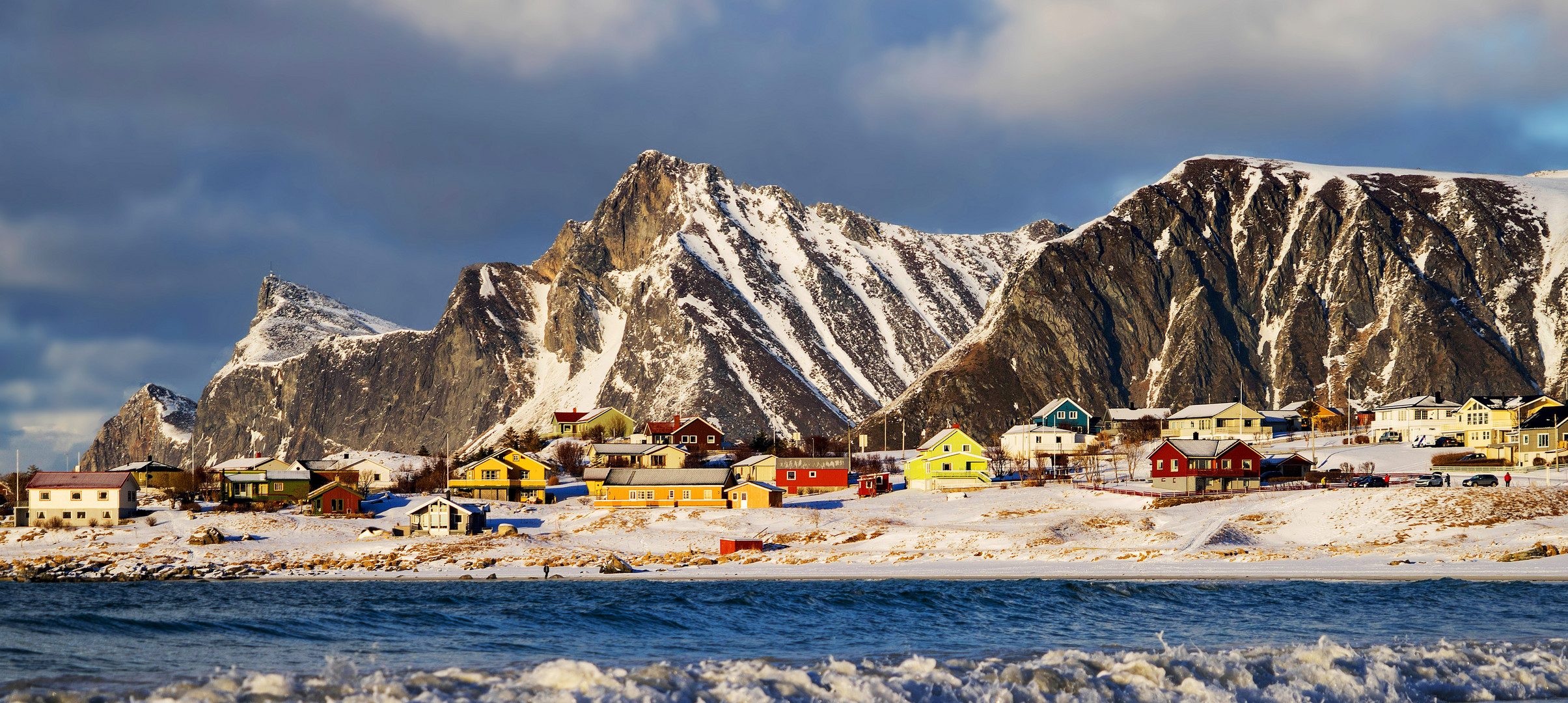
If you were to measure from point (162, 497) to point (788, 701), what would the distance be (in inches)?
3872

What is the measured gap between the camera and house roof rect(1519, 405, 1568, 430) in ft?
372

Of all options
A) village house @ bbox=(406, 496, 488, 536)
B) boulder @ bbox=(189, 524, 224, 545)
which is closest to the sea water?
boulder @ bbox=(189, 524, 224, 545)

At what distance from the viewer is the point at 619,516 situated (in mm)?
92750

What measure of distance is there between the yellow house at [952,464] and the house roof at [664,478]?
19.3 m

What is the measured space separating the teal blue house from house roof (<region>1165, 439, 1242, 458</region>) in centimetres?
6423

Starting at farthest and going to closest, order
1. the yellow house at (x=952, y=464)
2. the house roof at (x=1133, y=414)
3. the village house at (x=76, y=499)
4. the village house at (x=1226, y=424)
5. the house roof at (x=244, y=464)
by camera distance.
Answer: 1. the house roof at (x=1133, y=414)
2. the village house at (x=1226, y=424)
3. the house roof at (x=244, y=464)
4. the yellow house at (x=952, y=464)
5. the village house at (x=76, y=499)

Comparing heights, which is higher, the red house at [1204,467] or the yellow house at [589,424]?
the yellow house at [589,424]

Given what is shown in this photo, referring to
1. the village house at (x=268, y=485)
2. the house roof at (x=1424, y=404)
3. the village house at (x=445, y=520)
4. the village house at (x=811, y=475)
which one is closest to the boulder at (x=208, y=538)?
the village house at (x=445, y=520)

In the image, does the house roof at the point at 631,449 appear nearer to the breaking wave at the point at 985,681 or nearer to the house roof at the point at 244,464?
the house roof at the point at 244,464

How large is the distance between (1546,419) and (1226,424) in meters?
40.3

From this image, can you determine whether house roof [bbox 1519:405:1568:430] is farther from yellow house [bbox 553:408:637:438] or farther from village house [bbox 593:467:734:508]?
yellow house [bbox 553:408:637:438]

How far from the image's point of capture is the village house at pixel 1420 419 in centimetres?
13825

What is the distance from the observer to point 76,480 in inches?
3735

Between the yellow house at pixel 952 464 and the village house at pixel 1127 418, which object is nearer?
the yellow house at pixel 952 464
